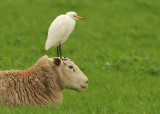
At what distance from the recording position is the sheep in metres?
6.06

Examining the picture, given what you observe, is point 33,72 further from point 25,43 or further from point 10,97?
point 25,43

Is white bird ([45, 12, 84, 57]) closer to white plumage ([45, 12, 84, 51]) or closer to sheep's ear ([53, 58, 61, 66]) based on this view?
white plumage ([45, 12, 84, 51])

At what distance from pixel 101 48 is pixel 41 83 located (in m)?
6.91

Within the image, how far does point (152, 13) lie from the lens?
782 inches

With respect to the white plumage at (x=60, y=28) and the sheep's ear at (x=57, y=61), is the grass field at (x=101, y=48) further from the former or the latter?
the white plumage at (x=60, y=28)

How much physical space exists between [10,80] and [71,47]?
6.28m

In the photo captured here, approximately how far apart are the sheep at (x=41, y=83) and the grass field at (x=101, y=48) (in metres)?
0.23

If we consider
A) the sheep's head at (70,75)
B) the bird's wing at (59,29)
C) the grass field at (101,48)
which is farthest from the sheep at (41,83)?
the bird's wing at (59,29)

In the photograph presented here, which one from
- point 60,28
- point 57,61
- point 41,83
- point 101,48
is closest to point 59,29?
point 60,28

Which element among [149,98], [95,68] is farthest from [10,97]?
[95,68]

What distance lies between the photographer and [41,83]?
632 centimetres

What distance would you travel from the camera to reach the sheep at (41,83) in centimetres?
606

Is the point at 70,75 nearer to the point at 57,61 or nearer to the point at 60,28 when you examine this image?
the point at 57,61

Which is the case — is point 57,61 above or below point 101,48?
above
